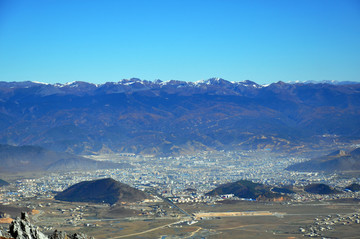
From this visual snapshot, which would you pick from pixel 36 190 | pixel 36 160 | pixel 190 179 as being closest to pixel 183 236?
pixel 36 190

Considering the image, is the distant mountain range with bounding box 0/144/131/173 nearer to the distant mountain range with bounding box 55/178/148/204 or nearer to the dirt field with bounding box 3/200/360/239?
the distant mountain range with bounding box 55/178/148/204

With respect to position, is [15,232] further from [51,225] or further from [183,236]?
[51,225]

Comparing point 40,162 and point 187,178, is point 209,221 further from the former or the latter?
point 40,162

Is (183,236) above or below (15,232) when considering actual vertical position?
below

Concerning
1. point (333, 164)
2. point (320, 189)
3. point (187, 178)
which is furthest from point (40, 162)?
point (320, 189)

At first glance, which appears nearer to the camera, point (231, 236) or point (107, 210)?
point (231, 236)

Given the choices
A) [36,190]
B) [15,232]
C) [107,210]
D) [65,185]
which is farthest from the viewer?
[65,185]

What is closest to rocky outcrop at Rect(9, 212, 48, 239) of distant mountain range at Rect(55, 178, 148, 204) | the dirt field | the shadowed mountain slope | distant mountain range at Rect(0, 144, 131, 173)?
the dirt field
